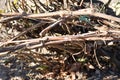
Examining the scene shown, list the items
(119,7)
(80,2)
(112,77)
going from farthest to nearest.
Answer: (80,2)
(112,77)
(119,7)

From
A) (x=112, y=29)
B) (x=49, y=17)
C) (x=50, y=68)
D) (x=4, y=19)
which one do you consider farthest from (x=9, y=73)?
(x=112, y=29)

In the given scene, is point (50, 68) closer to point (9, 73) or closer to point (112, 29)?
point (9, 73)

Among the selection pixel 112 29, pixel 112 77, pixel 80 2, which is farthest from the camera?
pixel 80 2

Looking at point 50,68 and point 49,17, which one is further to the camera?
point 50,68

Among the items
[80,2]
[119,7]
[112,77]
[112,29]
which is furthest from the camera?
[80,2]

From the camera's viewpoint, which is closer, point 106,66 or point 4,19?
point 4,19

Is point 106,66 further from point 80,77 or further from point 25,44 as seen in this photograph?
point 25,44

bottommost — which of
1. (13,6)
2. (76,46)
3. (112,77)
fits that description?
(112,77)

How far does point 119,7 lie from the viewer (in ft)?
8.53

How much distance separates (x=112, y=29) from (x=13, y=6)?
1.20 metres

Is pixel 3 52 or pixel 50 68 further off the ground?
pixel 3 52

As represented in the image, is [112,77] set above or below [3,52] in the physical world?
below

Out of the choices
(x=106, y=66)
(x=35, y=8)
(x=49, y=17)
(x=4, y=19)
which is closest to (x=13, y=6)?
(x=35, y=8)

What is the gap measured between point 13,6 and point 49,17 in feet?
2.62
